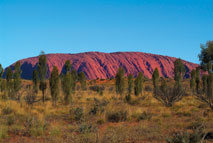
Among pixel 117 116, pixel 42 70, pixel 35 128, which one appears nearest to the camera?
pixel 35 128

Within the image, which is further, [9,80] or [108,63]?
[108,63]

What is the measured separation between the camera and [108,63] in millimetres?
158125

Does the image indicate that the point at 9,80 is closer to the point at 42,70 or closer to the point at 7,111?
the point at 42,70

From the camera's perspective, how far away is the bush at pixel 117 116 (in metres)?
13.1

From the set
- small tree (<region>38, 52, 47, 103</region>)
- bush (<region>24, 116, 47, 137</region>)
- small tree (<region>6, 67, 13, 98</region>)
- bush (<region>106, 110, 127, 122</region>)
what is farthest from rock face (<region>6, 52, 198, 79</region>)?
bush (<region>24, 116, 47, 137</region>)

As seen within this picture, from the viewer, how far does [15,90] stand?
3031 centimetres

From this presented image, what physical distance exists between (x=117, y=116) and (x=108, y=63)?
476 ft

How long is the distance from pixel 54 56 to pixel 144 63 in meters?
65.7

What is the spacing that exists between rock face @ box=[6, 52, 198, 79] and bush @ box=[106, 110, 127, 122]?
411 ft

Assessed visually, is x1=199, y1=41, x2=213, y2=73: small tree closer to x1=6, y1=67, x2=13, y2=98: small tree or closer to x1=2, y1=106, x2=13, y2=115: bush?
x1=2, y1=106, x2=13, y2=115: bush

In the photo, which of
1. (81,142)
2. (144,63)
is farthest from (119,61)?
(81,142)

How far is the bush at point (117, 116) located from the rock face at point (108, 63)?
12534cm

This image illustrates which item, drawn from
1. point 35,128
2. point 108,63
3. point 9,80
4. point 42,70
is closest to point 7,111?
point 35,128

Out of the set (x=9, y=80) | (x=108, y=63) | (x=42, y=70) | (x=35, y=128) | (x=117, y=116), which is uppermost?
(x=108, y=63)
